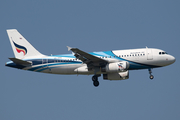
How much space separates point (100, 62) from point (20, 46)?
13.7 m

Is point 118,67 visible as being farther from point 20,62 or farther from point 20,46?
point 20,46

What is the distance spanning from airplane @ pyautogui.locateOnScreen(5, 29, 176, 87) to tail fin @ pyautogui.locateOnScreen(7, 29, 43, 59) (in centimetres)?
58

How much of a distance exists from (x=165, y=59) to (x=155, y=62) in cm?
166

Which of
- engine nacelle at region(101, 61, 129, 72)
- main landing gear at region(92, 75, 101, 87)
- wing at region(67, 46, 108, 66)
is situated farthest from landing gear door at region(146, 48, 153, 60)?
main landing gear at region(92, 75, 101, 87)

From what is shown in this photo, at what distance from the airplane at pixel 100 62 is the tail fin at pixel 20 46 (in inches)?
23.0

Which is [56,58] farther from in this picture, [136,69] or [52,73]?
[136,69]

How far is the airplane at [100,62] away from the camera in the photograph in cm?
4478

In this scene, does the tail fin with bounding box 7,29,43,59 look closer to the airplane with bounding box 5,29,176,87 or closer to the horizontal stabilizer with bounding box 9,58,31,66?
the airplane with bounding box 5,29,176,87

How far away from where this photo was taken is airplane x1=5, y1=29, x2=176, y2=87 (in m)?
44.8

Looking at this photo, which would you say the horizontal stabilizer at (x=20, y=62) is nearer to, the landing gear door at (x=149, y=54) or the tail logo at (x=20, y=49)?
the tail logo at (x=20, y=49)

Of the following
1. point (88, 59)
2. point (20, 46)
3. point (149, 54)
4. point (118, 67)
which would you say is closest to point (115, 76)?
point (118, 67)

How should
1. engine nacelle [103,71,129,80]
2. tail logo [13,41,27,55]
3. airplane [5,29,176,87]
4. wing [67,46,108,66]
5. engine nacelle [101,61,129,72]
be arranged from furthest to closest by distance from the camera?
1. tail logo [13,41,27,55]
2. engine nacelle [103,71,129,80]
3. airplane [5,29,176,87]
4. engine nacelle [101,61,129,72]
5. wing [67,46,108,66]

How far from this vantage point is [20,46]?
161ft

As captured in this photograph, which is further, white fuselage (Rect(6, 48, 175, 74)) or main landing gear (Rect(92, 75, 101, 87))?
main landing gear (Rect(92, 75, 101, 87))
